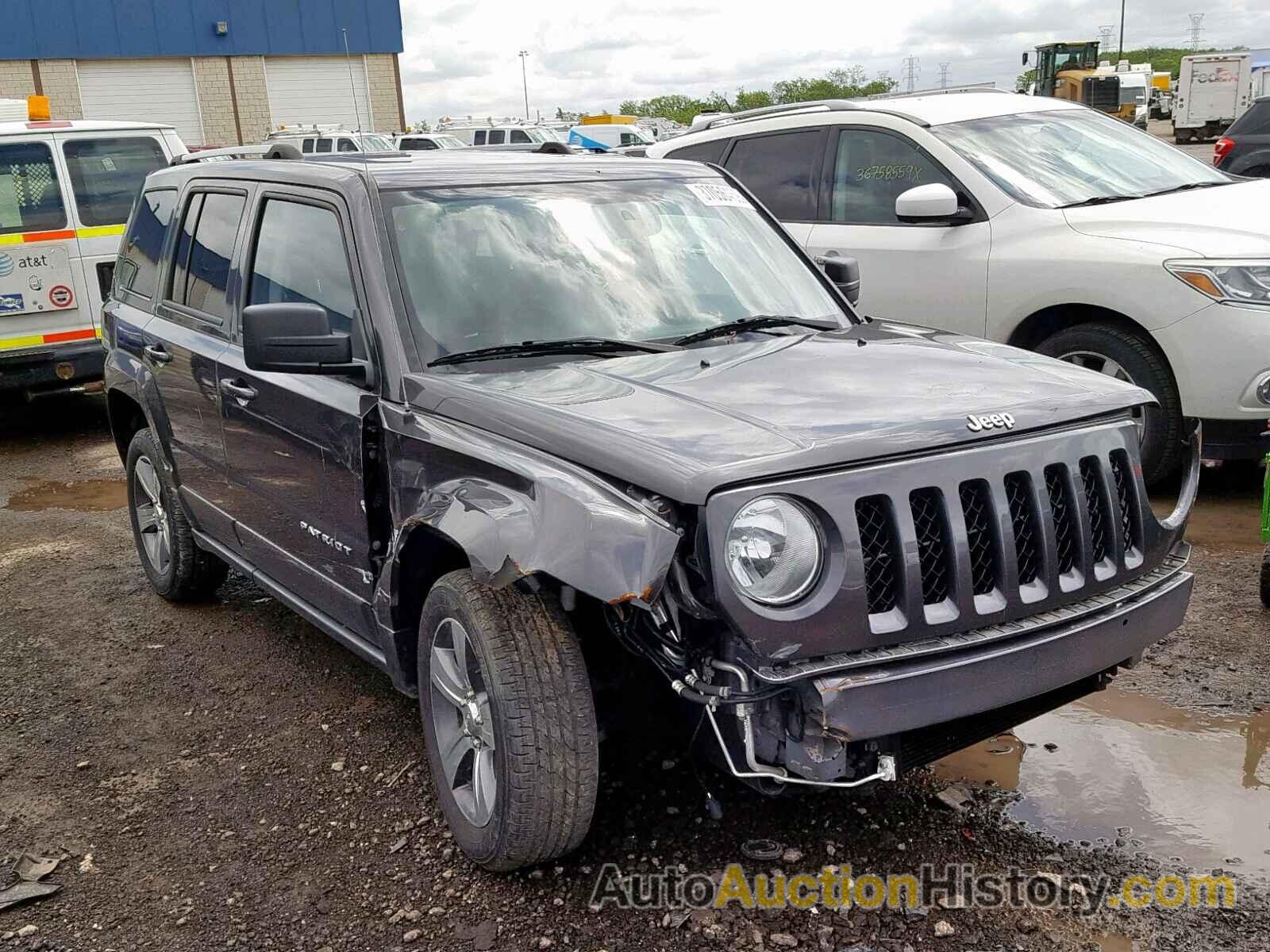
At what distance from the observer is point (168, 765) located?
394cm

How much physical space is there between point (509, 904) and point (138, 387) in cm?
316

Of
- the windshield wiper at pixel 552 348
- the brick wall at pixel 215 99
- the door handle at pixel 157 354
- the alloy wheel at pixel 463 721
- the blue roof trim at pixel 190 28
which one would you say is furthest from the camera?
the brick wall at pixel 215 99

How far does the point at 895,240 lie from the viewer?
6836mm

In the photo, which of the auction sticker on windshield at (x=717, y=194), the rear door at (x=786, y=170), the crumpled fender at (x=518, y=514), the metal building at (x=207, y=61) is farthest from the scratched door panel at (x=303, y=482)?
the metal building at (x=207, y=61)

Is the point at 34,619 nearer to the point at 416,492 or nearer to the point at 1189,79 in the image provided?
the point at 416,492

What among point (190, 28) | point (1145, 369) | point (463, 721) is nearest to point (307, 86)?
point (190, 28)

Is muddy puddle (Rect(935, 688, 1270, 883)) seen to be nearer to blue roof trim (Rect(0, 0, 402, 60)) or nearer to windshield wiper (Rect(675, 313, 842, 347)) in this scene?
windshield wiper (Rect(675, 313, 842, 347))

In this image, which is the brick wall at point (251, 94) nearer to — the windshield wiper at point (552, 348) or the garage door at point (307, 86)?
the garage door at point (307, 86)

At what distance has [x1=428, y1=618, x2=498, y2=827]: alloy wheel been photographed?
3.03 meters

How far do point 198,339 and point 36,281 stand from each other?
4.88 m

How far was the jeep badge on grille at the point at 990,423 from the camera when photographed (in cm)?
278

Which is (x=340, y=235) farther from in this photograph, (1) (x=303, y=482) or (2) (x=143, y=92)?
(2) (x=143, y=92)

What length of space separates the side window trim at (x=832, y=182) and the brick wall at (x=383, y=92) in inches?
1161

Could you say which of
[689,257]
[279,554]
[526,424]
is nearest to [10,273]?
[279,554]
